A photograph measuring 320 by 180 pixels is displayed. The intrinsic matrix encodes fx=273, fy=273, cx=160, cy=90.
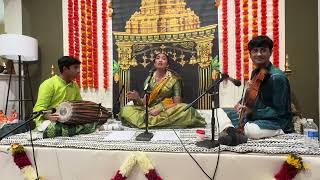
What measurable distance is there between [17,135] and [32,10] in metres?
2.59

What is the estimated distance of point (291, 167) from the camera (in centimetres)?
188

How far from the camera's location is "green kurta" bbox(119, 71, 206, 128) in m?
3.14

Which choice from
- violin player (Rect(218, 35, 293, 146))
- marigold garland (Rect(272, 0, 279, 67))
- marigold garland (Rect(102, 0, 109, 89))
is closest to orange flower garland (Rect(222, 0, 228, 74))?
marigold garland (Rect(272, 0, 279, 67))

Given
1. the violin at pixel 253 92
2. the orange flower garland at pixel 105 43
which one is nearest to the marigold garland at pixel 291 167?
the violin at pixel 253 92

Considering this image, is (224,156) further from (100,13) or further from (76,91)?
(100,13)

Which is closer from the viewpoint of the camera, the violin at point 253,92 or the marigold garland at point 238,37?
the violin at point 253,92

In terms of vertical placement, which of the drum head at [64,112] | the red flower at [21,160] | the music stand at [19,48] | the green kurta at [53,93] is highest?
the music stand at [19,48]

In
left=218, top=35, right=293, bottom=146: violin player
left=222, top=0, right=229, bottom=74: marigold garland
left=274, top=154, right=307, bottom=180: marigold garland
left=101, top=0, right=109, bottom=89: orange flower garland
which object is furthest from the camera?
left=101, top=0, right=109, bottom=89: orange flower garland

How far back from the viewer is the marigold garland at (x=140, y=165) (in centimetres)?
208

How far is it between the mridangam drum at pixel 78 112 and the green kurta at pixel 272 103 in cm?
165

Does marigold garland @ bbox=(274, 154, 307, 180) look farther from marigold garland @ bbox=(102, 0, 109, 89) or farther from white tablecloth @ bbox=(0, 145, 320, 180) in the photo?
marigold garland @ bbox=(102, 0, 109, 89)

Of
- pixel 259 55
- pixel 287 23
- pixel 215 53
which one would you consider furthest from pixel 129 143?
pixel 287 23

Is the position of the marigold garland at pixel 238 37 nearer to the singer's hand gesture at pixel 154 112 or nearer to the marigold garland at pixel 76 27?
the singer's hand gesture at pixel 154 112

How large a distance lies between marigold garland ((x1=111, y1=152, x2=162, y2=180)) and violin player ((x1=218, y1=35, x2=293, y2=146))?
70 centimetres
